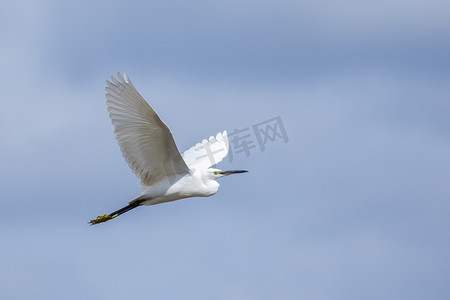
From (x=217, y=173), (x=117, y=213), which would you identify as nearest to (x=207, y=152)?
(x=217, y=173)

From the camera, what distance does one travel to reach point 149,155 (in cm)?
1410

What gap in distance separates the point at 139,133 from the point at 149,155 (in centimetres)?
67

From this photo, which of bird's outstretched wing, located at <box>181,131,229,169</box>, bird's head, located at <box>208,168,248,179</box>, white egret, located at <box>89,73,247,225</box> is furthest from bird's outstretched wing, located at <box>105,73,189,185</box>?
bird's outstretched wing, located at <box>181,131,229,169</box>

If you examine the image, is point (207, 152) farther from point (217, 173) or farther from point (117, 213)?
point (117, 213)

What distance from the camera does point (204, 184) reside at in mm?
15250

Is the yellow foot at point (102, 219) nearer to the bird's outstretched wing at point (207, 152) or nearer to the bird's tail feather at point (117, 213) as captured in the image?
the bird's tail feather at point (117, 213)

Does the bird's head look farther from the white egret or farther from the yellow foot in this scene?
the yellow foot

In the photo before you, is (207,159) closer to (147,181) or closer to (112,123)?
(147,181)

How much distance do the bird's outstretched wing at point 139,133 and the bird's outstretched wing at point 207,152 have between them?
236 cm

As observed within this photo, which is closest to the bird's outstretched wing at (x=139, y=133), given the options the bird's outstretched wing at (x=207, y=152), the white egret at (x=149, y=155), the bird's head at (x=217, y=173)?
the white egret at (x=149, y=155)

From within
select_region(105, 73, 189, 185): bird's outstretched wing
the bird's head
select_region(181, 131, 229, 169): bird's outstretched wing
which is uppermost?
select_region(105, 73, 189, 185): bird's outstretched wing

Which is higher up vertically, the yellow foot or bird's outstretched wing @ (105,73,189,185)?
bird's outstretched wing @ (105,73,189,185)

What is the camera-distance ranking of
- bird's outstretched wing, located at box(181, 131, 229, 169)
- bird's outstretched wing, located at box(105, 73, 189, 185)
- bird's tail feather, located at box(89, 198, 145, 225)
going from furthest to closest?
bird's outstretched wing, located at box(181, 131, 229, 169), bird's tail feather, located at box(89, 198, 145, 225), bird's outstretched wing, located at box(105, 73, 189, 185)

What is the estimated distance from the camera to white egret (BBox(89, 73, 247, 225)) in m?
13.2
